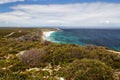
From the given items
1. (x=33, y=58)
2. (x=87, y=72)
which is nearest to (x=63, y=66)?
(x=33, y=58)

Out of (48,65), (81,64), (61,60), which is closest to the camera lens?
(81,64)

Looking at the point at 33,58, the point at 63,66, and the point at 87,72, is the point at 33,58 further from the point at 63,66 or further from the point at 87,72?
the point at 87,72

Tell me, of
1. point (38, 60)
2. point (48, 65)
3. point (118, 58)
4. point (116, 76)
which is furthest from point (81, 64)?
point (118, 58)

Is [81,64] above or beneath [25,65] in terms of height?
above

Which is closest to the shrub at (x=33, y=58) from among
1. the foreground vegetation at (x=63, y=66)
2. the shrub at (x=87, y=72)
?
the foreground vegetation at (x=63, y=66)

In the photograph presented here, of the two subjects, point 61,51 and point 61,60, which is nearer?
point 61,60

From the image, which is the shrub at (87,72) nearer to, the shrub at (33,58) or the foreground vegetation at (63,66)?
the foreground vegetation at (63,66)

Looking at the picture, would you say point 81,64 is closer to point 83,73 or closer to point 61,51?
point 83,73

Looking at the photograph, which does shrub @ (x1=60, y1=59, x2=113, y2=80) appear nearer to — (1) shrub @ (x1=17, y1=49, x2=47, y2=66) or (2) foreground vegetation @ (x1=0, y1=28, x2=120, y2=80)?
(2) foreground vegetation @ (x1=0, y1=28, x2=120, y2=80)

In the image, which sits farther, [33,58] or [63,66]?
[33,58]
